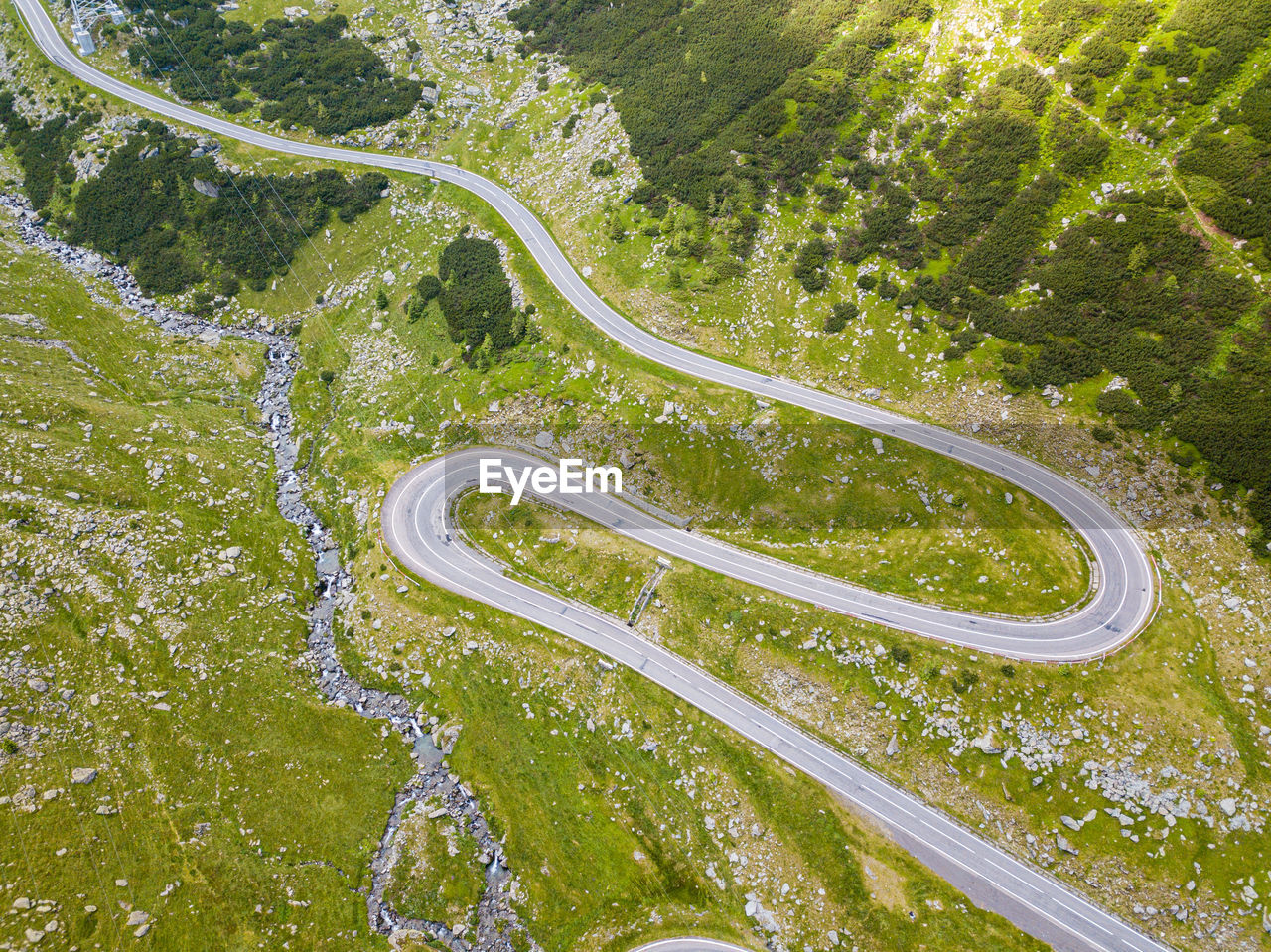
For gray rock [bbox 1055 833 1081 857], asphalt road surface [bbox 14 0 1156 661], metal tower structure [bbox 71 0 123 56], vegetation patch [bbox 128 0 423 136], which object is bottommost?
gray rock [bbox 1055 833 1081 857]

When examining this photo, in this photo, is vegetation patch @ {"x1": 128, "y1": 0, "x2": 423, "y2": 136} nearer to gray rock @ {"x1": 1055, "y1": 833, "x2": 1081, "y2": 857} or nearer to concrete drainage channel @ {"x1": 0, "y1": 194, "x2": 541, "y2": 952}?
concrete drainage channel @ {"x1": 0, "y1": 194, "x2": 541, "y2": 952}

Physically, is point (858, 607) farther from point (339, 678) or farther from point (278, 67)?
point (278, 67)

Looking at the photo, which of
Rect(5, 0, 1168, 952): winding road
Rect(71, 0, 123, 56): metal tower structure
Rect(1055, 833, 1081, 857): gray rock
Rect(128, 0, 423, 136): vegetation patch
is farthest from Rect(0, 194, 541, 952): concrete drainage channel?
A: Rect(1055, 833, 1081, 857): gray rock

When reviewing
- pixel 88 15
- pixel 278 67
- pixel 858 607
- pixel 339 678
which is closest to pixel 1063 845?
pixel 858 607

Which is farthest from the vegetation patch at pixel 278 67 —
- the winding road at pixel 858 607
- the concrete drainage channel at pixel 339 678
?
the winding road at pixel 858 607

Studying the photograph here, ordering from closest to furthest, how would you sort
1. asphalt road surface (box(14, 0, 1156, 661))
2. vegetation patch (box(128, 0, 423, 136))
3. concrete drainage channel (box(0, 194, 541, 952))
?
concrete drainage channel (box(0, 194, 541, 952))
asphalt road surface (box(14, 0, 1156, 661))
vegetation patch (box(128, 0, 423, 136))

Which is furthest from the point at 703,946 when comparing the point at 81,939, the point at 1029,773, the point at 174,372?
the point at 174,372
